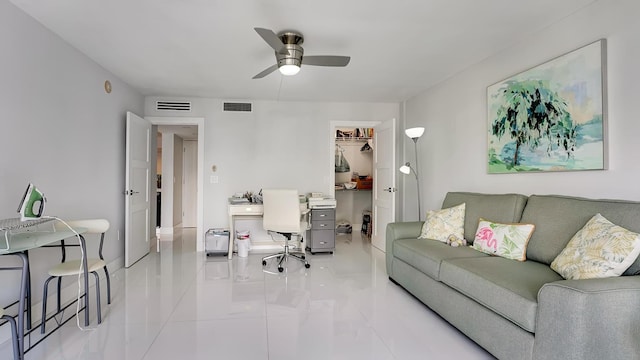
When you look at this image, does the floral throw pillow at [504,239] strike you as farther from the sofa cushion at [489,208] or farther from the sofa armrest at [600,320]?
the sofa armrest at [600,320]

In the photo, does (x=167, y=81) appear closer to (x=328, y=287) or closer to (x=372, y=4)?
(x=372, y=4)

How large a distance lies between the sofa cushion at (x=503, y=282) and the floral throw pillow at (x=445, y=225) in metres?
0.66

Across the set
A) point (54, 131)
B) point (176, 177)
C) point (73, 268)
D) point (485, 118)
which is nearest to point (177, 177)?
point (176, 177)

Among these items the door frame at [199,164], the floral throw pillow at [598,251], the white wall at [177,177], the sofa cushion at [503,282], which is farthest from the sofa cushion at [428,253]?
the white wall at [177,177]

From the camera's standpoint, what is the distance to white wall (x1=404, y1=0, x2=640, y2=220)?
6.52 ft

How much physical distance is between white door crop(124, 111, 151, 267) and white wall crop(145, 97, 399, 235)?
0.73 meters

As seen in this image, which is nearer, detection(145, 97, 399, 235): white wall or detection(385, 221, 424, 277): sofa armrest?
detection(385, 221, 424, 277): sofa armrest

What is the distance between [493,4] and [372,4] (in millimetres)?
867

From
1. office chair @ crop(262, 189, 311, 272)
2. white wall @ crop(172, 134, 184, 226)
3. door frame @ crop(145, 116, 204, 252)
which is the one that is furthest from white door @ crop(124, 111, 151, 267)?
white wall @ crop(172, 134, 184, 226)

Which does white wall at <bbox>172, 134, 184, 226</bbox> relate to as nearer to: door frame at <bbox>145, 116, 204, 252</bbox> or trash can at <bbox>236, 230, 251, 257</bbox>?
door frame at <bbox>145, 116, 204, 252</bbox>

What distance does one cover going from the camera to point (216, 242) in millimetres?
4387

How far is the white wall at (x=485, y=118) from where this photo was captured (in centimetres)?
199

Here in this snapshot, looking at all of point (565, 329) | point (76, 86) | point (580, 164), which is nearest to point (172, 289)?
point (76, 86)

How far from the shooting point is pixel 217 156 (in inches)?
190
